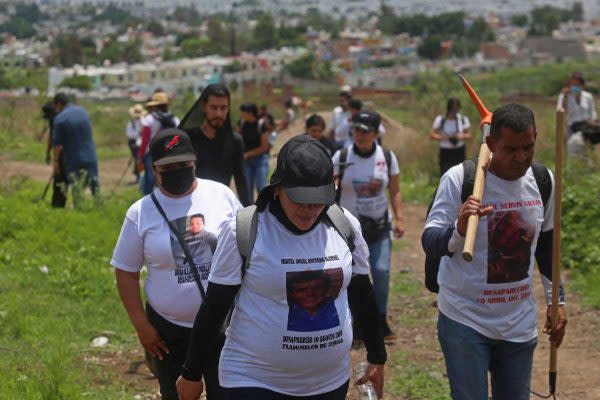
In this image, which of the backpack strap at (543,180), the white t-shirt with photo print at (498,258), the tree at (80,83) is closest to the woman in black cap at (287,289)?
the white t-shirt with photo print at (498,258)

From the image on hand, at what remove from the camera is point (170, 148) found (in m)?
4.68

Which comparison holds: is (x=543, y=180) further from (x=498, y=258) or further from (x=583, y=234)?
(x=583, y=234)

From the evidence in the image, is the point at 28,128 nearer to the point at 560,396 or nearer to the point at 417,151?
the point at 417,151

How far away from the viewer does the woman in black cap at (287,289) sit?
3.40 meters

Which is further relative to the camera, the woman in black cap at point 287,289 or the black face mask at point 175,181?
the black face mask at point 175,181

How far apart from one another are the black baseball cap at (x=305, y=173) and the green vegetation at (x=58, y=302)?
7.95ft

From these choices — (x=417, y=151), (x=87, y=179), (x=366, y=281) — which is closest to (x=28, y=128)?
(x=417, y=151)

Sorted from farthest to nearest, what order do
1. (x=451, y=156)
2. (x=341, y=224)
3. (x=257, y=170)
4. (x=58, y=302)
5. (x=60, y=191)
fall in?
1. (x=451, y=156)
2. (x=257, y=170)
3. (x=60, y=191)
4. (x=58, y=302)
5. (x=341, y=224)

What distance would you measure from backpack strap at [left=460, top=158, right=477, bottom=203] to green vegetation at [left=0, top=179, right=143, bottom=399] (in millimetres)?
2446

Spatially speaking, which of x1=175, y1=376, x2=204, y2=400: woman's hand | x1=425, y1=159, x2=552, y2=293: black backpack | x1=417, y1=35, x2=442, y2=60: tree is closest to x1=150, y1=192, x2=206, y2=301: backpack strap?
x1=175, y1=376, x2=204, y2=400: woman's hand

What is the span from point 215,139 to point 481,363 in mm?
2991

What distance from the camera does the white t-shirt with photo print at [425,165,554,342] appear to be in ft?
13.0

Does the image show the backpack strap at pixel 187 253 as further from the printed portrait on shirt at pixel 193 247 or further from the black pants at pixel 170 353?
the black pants at pixel 170 353

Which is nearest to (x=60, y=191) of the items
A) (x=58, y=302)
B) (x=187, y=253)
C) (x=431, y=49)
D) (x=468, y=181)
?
(x=58, y=302)
